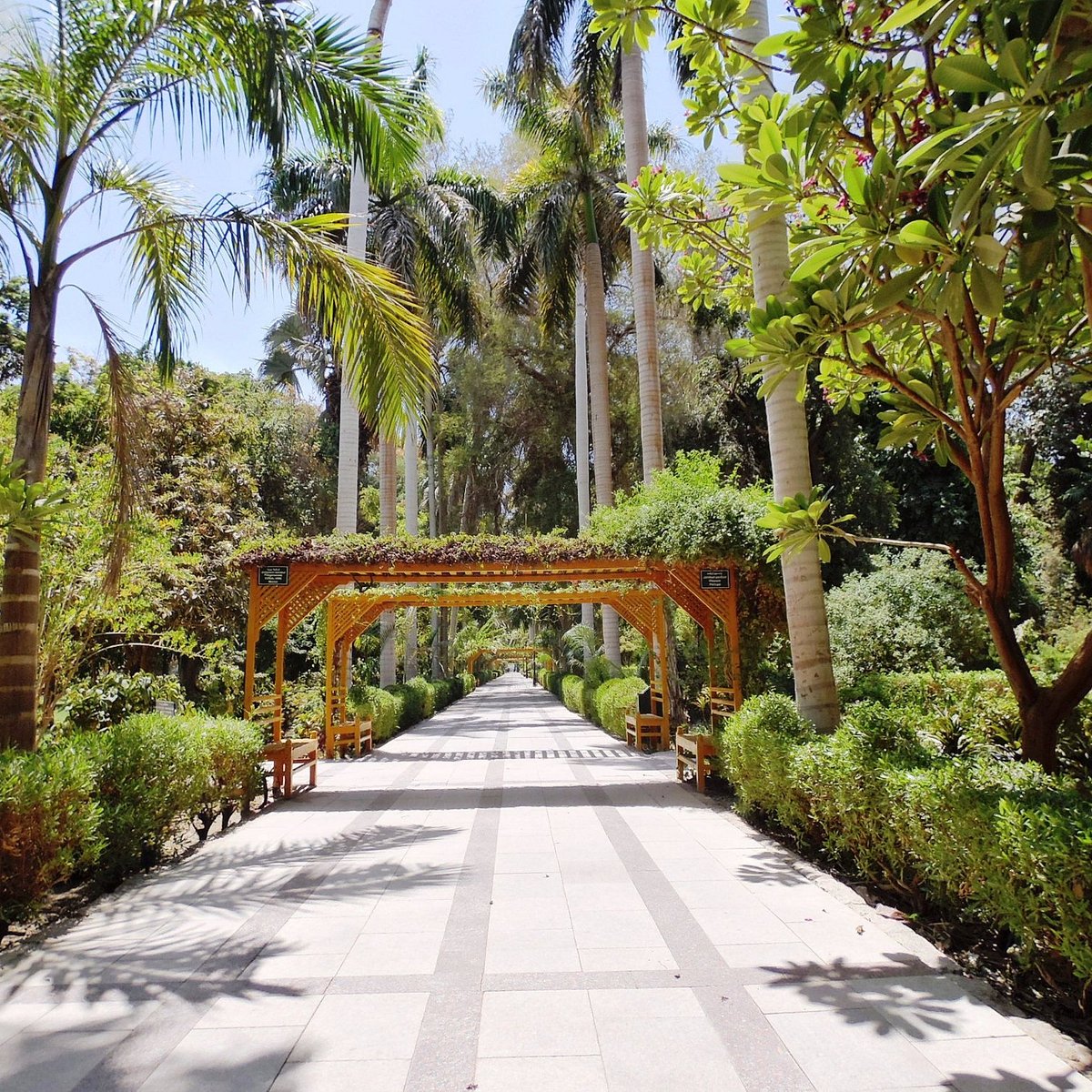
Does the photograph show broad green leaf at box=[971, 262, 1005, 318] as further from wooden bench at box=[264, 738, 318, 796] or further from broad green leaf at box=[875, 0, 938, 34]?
wooden bench at box=[264, 738, 318, 796]

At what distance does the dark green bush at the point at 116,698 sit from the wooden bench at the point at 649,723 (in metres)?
7.34

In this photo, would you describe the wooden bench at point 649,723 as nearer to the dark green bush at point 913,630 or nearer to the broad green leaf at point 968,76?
the dark green bush at point 913,630

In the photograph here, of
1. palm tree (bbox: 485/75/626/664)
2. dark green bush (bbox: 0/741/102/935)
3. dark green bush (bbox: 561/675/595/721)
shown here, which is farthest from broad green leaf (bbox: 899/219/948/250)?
dark green bush (bbox: 561/675/595/721)

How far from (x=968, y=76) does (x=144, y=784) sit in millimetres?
6190

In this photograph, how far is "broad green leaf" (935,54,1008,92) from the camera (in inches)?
85.1

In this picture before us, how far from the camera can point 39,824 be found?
428 centimetres

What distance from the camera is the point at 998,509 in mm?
4133

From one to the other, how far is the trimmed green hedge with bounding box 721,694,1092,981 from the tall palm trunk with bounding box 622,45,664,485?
7695 millimetres

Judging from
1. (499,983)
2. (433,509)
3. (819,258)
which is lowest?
(499,983)

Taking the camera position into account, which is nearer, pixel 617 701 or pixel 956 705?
pixel 956 705

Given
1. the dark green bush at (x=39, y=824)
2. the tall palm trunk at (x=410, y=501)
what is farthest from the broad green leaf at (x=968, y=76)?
the tall palm trunk at (x=410, y=501)

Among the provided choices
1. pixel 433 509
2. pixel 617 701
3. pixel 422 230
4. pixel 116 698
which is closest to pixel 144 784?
pixel 116 698

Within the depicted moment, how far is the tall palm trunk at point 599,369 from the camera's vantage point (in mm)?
16438

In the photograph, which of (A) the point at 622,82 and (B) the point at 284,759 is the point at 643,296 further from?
(B) the point at 284,759
